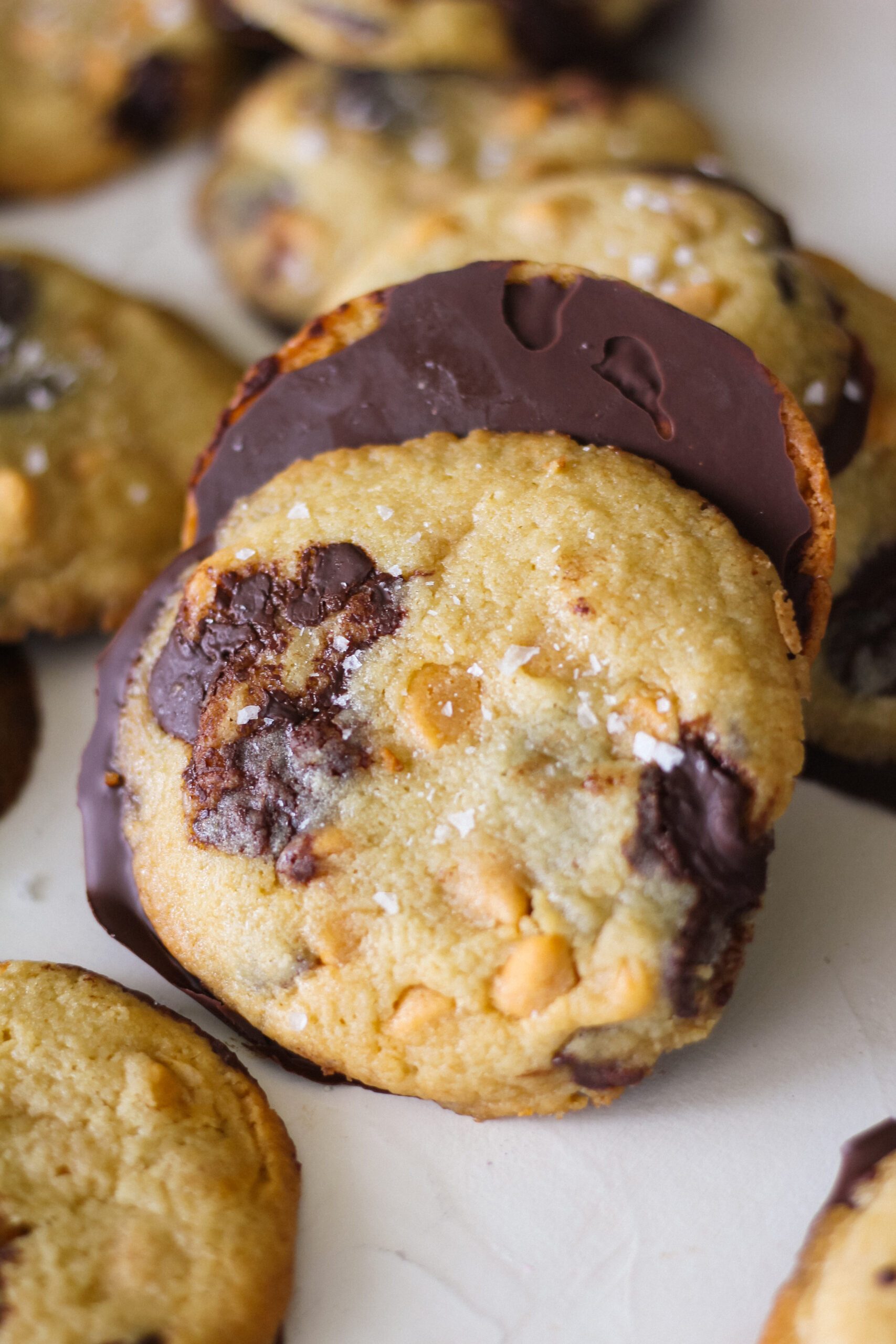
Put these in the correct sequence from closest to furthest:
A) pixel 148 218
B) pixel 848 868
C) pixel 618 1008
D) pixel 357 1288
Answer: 1. pixel 618 1008
2. pixel 357 1288
3. pixel 848 868
4. pixel 148 218

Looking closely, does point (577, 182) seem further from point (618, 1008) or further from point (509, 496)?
point (618, 1008)

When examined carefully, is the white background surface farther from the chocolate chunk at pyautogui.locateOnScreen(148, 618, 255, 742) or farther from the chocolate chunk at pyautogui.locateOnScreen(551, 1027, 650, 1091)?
the chocolate chunk at pyautogui.locateOnScreen(148, 618, 255, 742)

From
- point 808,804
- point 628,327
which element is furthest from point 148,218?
point 808,804

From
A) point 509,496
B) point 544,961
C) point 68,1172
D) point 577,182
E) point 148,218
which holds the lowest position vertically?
point 68,1172

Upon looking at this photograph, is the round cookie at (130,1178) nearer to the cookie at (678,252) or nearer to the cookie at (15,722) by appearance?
the cookie at (15,722)

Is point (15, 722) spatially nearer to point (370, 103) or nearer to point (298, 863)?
point (298, 863)

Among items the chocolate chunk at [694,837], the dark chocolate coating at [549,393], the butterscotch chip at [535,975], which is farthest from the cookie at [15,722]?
the chocolate chunk at [694,837]

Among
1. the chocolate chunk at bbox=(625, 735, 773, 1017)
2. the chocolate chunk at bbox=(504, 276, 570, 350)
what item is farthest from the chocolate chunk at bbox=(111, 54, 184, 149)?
the chocolate chunk at bbox=(625, 735, 773, 1017)
